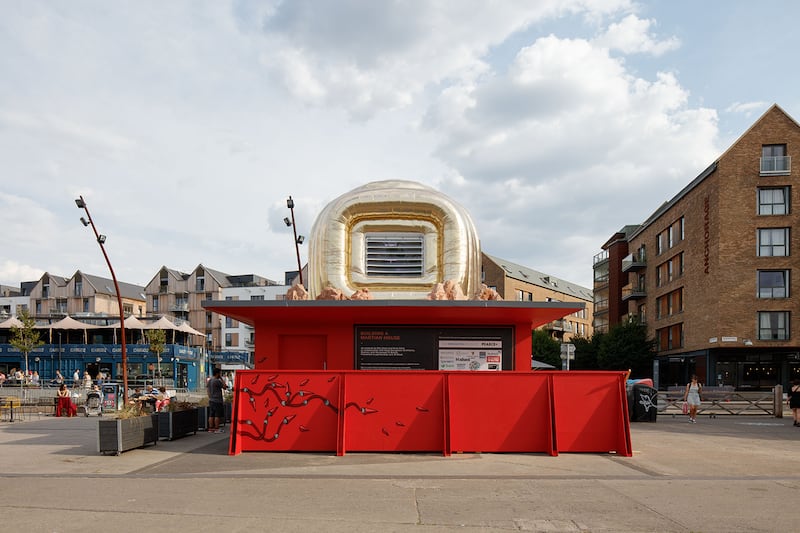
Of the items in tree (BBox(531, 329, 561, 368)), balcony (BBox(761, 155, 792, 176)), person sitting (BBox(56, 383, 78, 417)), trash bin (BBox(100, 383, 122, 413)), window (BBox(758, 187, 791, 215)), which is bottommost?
tree (BBox(531, 329, 561, 368))

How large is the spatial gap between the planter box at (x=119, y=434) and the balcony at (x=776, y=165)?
126 feet

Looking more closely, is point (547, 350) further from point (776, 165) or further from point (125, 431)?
point (125, 431)

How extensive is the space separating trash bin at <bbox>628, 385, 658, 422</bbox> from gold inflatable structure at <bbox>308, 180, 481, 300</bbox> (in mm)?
6779

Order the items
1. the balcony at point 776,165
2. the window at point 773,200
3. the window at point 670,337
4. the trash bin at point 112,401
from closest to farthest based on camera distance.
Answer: the trash bin at point 112,401 → the balcony at point 776,165 → the window at point 773,200 → the window at point 670,337

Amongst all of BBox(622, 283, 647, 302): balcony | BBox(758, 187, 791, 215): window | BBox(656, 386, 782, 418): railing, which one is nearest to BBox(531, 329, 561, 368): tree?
BBox(622, 283, 647, 302): balcony

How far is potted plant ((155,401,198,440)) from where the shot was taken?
1352 centimetres

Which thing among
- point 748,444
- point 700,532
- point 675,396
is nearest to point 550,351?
point 675,396

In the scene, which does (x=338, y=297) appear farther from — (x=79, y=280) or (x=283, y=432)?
(x=79, y=280)

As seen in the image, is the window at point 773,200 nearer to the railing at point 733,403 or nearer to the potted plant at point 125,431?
the railing at point 733,403

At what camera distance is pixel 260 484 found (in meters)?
8.64

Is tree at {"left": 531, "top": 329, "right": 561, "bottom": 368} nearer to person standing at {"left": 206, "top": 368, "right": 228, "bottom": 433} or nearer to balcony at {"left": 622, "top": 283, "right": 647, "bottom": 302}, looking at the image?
balcony at {"left": 622, "top": 283, "right": 647, "bottom": 302}

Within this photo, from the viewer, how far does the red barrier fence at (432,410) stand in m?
11.6

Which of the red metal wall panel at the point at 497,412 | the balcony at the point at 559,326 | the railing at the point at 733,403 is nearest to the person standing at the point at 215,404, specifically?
the red metal wall panel at the point at 497,412

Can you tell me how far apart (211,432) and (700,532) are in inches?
463
